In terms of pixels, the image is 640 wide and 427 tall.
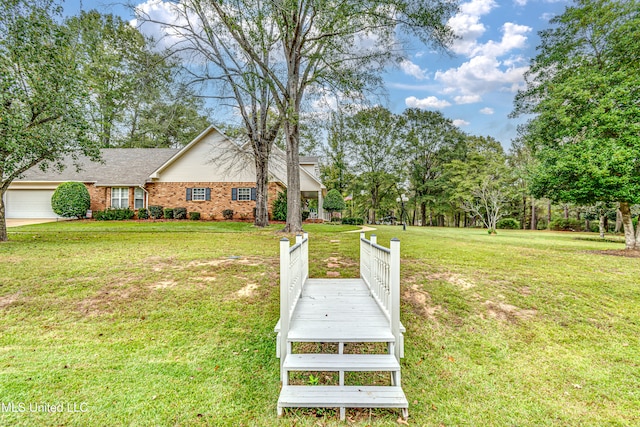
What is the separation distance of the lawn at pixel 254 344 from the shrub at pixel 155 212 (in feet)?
40.7

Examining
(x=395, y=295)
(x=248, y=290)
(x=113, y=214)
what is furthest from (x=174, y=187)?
(x=395, y=295)

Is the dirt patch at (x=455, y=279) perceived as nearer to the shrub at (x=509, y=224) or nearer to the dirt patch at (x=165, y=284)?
the dirt patch at (x=165, y=284)

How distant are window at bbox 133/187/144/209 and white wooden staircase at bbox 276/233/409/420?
796 inches

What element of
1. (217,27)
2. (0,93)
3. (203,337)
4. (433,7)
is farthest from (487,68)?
(0,93)

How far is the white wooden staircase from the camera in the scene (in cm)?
307

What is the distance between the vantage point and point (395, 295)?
3562mm

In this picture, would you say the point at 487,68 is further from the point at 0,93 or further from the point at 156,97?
the point at 0,93

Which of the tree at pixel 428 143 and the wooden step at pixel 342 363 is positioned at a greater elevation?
the tree at pixel 428 143

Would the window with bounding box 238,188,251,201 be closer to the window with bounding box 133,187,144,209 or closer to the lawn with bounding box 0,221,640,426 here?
the window with bounding box 133,187,144,209

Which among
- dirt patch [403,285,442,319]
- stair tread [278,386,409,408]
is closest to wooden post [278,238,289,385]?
stair tread [278,386,409,408]

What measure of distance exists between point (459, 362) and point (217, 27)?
47.1 ft

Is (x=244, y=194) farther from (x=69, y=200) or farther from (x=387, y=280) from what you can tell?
(x=387, y=280)

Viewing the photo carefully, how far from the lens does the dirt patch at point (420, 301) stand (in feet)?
17.6

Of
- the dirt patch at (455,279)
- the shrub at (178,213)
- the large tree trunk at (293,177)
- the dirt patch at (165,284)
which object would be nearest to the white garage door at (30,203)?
the shrub at (178,213)
